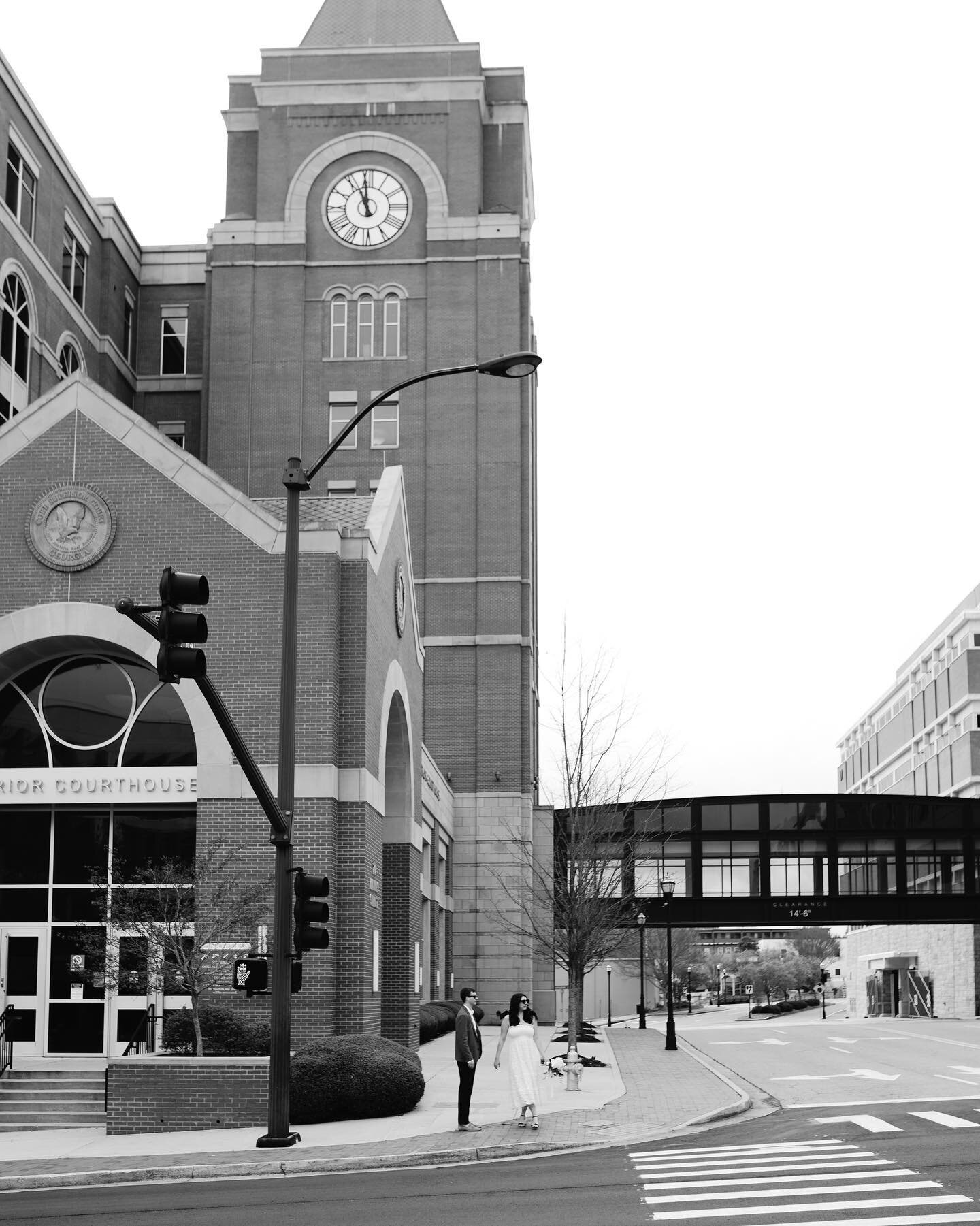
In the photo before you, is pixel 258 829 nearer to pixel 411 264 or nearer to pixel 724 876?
pixel 411 264

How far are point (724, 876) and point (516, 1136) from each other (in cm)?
5301

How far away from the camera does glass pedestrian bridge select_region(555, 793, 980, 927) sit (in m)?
68.6

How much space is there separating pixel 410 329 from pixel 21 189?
53.7ft

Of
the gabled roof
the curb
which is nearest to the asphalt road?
the curb

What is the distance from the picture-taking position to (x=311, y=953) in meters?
25.0

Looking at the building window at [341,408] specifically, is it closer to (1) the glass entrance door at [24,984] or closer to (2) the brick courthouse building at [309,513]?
(2) the brick courthouse building at [309,513]

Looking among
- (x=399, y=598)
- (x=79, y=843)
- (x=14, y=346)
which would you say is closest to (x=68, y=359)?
(x=14, y=346)

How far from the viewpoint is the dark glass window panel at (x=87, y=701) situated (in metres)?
27.2

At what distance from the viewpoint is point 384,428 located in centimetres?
5909

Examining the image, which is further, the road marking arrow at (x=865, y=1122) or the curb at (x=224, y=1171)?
the road marking arrow at (x=865, y=1122)

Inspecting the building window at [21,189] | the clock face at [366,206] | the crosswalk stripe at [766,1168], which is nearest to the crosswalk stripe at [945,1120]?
the crosswalk stripe at [766,1168]

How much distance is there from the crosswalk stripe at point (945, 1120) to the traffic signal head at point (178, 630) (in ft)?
37.4

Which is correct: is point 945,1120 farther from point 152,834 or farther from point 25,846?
point 25,846

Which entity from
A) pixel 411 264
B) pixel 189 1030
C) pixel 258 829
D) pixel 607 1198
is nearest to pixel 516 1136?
pixel 607 1198
